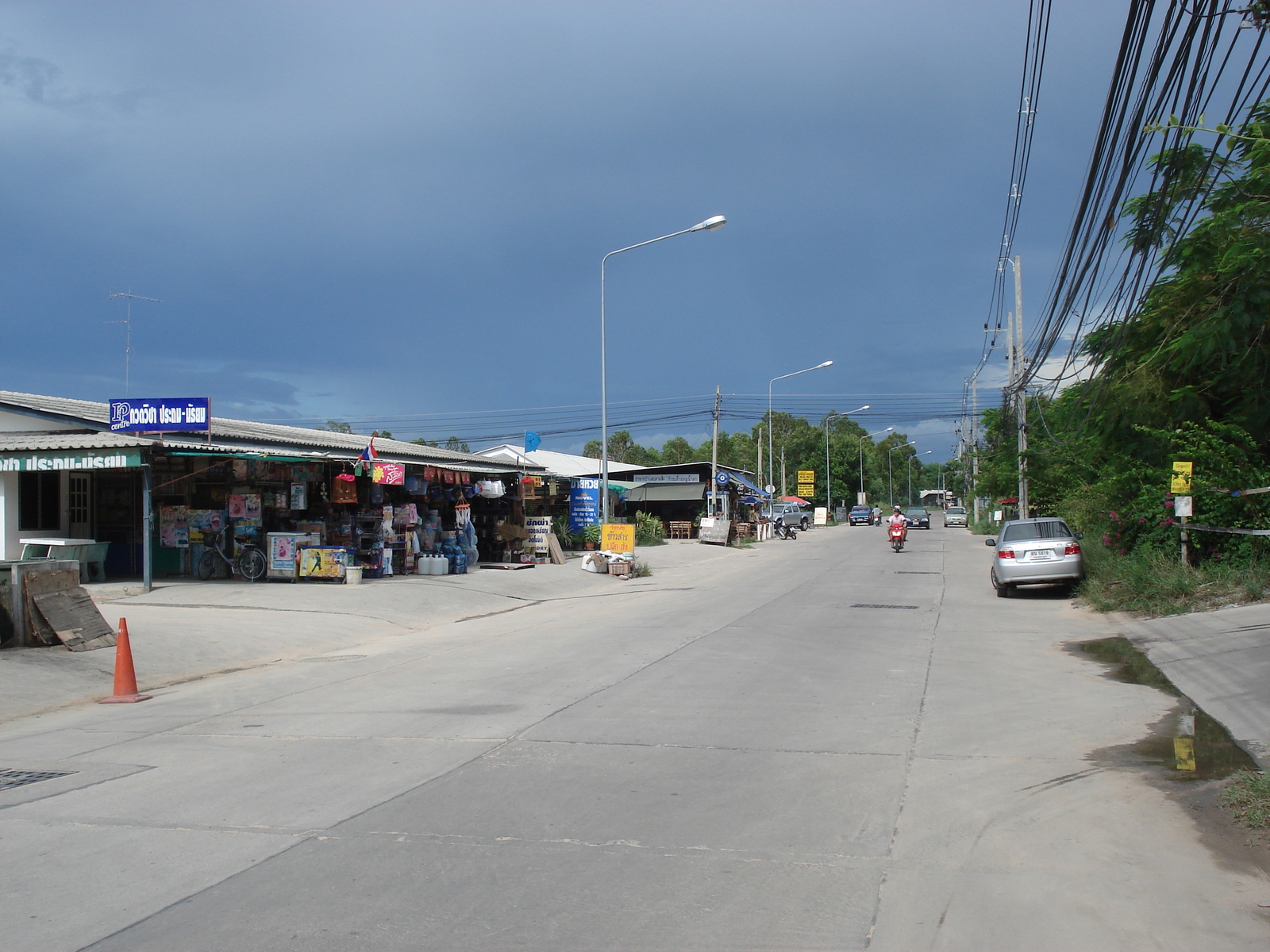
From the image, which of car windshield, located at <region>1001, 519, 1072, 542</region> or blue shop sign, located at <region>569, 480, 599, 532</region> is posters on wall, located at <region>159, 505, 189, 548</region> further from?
car windshield, located at <region>1001, 519, 1072, 542</region>

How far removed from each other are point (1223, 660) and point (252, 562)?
17.4m

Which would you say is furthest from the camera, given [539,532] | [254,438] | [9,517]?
[539,532]

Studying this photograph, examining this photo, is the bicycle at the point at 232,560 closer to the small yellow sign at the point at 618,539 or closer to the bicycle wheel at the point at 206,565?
the bicycle wheel at the point at 206,565

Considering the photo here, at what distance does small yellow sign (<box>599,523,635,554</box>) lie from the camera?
27047 mm

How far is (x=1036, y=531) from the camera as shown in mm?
19812

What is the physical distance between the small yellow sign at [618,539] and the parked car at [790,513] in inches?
1170

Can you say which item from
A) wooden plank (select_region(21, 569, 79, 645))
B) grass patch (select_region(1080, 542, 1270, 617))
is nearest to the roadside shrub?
grass patch (select_region(1080, 542, 1270, 617))

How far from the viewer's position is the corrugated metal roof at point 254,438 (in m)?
20.3

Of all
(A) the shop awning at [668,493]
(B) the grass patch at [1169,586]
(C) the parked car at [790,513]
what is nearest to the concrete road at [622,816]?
(B) the grass patch at [1169,586]

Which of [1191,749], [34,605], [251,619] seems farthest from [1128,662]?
[34,605]

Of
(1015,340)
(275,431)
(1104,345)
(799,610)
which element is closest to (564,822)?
(1104,345)

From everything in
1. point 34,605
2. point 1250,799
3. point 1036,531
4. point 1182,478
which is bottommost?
point 1250,799

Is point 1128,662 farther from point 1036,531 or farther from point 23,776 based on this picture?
point 23,776

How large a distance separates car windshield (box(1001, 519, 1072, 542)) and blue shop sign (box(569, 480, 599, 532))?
15022 millimetres
